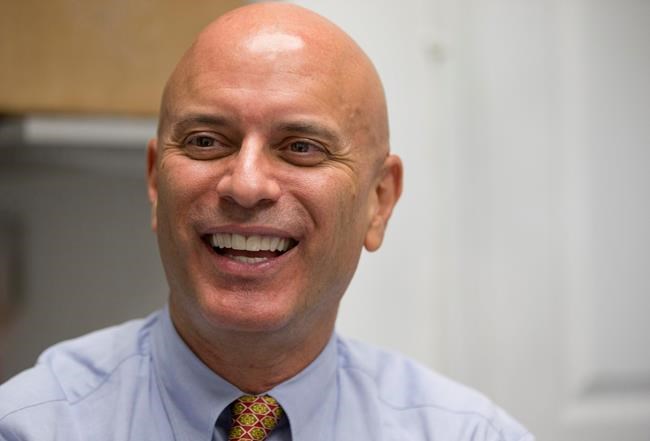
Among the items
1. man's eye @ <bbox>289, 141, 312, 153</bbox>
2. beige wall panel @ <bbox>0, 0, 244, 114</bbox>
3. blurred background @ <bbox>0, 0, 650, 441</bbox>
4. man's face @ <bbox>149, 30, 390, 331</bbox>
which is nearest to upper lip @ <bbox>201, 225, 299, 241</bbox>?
man's face @ <bbox>149, 30, 390, 331</bbox>

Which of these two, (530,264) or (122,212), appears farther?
(530,264)

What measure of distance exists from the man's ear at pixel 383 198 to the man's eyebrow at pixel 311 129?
153mm

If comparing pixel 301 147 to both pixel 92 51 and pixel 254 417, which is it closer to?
pixel 254 417

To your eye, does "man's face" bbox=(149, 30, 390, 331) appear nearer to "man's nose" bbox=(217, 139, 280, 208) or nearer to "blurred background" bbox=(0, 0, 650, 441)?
"man's nose" bbox=(217, 139, 280, 208)

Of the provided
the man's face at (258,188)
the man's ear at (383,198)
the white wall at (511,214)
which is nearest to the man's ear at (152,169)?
the man's face at (258,188)

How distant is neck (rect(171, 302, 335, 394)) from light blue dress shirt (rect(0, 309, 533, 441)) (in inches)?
0.8

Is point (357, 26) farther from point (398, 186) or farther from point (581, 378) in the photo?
point (581, 378)

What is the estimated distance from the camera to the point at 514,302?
2023mm

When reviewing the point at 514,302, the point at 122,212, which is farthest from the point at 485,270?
the point at 122,212

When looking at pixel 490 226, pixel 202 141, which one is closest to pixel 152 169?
pixel 202 141

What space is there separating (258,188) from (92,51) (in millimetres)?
599

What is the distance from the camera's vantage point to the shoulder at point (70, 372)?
44.2 inches

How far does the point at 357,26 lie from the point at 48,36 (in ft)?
2.45

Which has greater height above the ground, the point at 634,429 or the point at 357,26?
the point at 357,26
